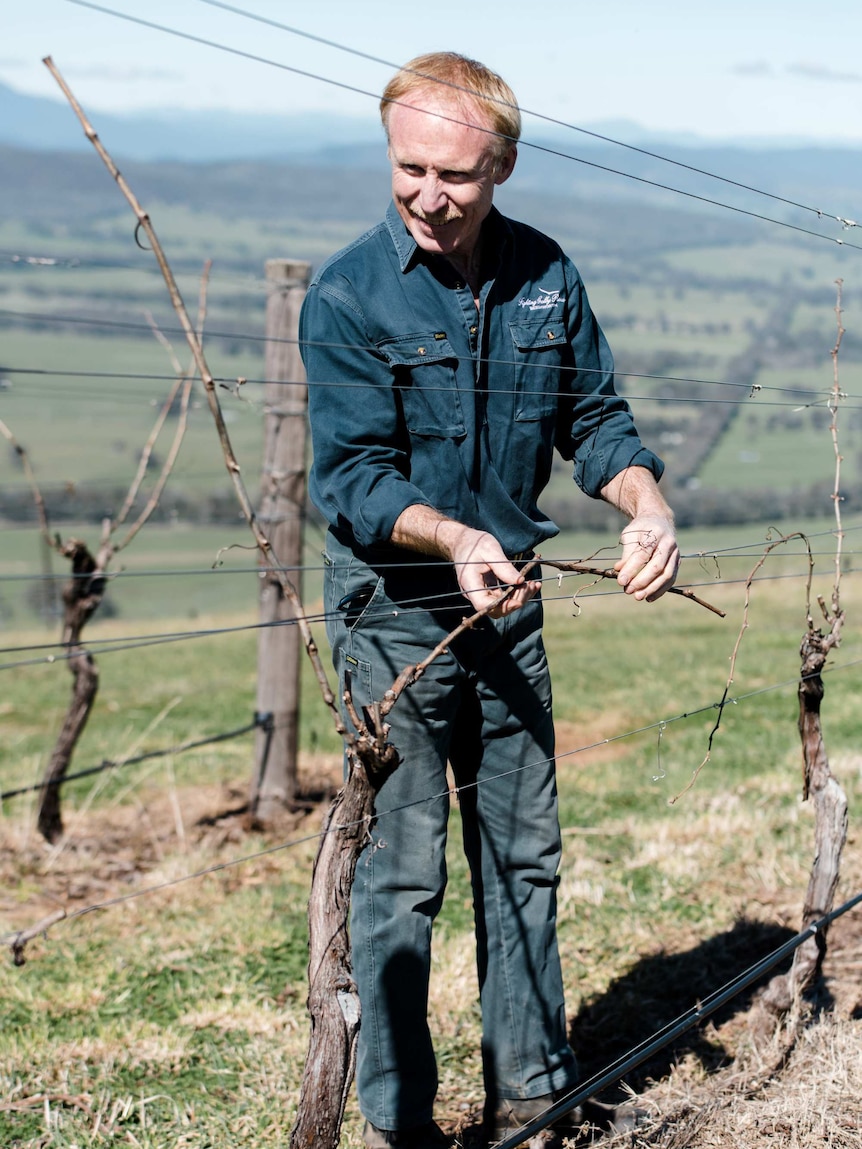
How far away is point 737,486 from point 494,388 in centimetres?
3892

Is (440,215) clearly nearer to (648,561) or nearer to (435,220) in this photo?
(435,220)

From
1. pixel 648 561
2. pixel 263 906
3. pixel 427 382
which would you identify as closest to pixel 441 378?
pixel 427 382

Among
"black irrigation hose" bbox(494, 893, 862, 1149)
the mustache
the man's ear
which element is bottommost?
"black irrigation hose" bbox(494, 893, 862, 1149)

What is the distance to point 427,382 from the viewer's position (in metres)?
2.64

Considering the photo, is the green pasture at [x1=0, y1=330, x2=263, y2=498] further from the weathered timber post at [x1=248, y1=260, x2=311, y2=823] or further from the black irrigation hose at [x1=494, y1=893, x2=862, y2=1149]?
the black irrigation hose at [x1=494, y1=893, x2=862, y2=1149]

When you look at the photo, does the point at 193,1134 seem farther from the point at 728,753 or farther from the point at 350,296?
the point at 728,753

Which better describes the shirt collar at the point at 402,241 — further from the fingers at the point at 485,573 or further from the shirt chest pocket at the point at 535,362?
the fingers at the point at 485,573

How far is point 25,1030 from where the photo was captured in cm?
382

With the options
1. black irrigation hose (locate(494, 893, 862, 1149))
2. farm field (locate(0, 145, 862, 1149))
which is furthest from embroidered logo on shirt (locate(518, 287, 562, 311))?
black irrigation hose (locate(494, 893, 862, 1149))

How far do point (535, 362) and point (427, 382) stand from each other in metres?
0.29

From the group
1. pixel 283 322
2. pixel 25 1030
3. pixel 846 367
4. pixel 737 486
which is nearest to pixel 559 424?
pixel 25 1030

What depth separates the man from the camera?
8.29 feet

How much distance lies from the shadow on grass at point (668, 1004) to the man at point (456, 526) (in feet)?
2.08

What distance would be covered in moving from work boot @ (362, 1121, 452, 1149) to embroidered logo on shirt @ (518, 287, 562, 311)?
1.95 metres
